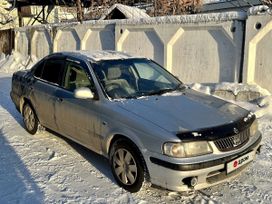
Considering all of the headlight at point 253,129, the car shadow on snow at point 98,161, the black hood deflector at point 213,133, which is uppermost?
the black hood deflector at point 213,133

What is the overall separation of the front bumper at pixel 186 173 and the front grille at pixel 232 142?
9 cm

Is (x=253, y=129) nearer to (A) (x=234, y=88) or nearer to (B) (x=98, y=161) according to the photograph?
(B) (x=98, y=161)

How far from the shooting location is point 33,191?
14.0ft

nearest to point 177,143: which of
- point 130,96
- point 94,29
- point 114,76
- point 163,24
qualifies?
point 130,96

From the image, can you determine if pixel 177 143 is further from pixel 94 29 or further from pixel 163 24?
pixel 94 29

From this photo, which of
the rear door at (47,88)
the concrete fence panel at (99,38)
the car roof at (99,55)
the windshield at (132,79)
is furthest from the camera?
the concrete fence panel at (99,38)

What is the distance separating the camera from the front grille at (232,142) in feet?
12.5

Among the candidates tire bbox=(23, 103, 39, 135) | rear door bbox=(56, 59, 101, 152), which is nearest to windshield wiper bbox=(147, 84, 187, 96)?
rear door bbox=(56, 59, 101, 152)

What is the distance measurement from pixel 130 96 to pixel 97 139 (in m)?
0.68

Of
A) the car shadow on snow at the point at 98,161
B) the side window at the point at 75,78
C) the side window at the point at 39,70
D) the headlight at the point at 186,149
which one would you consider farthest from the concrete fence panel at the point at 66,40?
the headlight at the point at 186,149

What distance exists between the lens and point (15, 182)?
4.54 metres

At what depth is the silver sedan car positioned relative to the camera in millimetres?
3738

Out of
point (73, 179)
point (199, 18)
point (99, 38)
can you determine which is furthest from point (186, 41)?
point (73, 179)

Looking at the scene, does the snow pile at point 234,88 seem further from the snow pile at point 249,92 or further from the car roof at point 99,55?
the car roof at point 99,55
